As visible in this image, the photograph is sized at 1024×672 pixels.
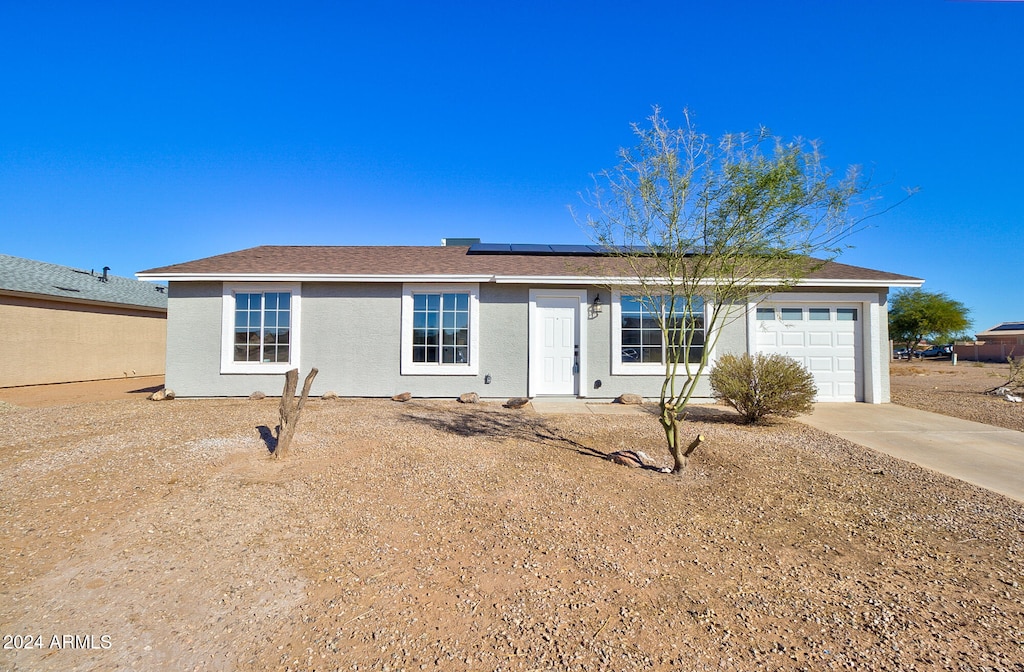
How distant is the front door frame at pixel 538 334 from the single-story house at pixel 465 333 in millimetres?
24

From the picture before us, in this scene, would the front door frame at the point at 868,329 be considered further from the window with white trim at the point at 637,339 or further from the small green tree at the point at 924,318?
the small green tree at the point at 924,318

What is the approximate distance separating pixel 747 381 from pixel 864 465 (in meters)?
2.41

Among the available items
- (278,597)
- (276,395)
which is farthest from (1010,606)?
(276,395)

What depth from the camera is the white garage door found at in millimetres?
10500

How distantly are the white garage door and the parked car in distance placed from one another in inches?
1544

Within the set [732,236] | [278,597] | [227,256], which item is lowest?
[278,597]

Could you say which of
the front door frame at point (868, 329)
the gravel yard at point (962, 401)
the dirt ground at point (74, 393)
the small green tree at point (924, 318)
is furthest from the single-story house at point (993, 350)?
the dirt ground at point (74, 393)

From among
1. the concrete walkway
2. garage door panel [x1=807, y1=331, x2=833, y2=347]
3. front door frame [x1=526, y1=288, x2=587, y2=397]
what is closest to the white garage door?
garage door panel [x1=807, y1=331, x2=833, y2=347]

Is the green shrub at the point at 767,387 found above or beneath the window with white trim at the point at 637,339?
beneath

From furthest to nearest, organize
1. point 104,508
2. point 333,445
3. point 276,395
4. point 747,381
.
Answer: point 276,395
point 747,381
point 333,445
point 104,508

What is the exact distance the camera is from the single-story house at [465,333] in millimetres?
10234

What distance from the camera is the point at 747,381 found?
7945 millimetres

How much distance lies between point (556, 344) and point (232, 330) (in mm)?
7132

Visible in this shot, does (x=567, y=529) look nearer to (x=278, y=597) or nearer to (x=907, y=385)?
(x=278, y=597)
